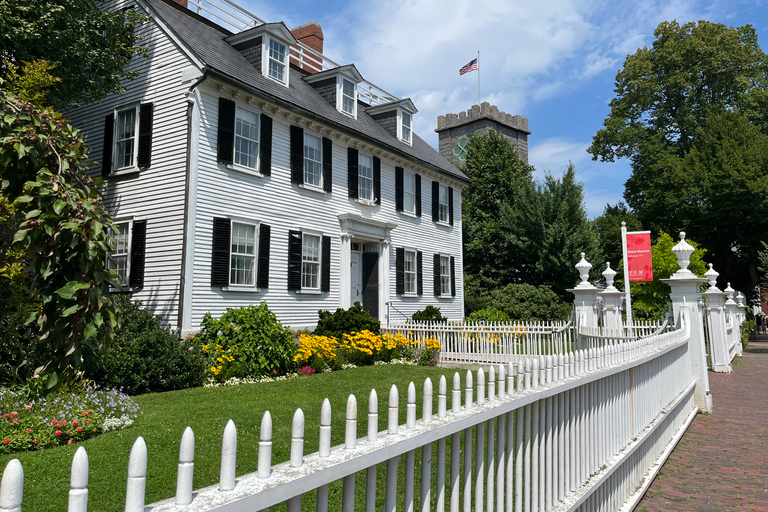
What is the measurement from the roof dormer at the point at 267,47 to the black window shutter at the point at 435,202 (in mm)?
8088

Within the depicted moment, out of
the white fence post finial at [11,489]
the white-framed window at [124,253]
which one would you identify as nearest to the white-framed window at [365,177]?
the white-framed window at [124,253]

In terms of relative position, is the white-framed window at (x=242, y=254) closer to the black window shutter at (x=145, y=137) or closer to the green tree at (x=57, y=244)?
the black window shutter at (x=145, y=137)

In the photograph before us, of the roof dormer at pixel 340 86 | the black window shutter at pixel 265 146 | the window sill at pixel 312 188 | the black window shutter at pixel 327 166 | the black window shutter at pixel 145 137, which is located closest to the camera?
the black window shutter at pixel 145 137

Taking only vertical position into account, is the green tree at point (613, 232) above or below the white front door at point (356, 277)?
above

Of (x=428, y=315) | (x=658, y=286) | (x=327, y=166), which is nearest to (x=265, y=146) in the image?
(x=327, y=166)

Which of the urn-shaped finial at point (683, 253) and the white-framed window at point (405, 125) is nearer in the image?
the urn-shaped finial at point (683, 253)

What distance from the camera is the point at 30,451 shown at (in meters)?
5.65

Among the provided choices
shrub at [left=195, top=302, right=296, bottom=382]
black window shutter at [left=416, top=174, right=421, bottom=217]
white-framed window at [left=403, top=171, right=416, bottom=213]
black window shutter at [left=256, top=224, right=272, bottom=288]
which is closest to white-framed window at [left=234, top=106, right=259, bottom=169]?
black window shutter at [left=256, top=224, right=272, bottom=288]

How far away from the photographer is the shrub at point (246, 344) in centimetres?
1121

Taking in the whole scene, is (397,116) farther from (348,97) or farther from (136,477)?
(136,477)

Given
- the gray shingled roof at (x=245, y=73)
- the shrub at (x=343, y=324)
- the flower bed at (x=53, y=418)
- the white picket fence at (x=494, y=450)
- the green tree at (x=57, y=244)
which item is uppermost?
the gray shingled roof at (x=245, y=73)

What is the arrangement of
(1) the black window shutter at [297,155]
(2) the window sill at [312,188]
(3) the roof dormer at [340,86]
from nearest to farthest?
(1) the black window shutter at [297,155] < (2) the window sill at [312,188] < (3) the roof dormer at [340,86]

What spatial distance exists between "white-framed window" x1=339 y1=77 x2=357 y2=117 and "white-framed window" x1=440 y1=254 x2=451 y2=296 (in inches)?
281

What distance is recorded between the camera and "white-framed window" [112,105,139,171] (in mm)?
14758
